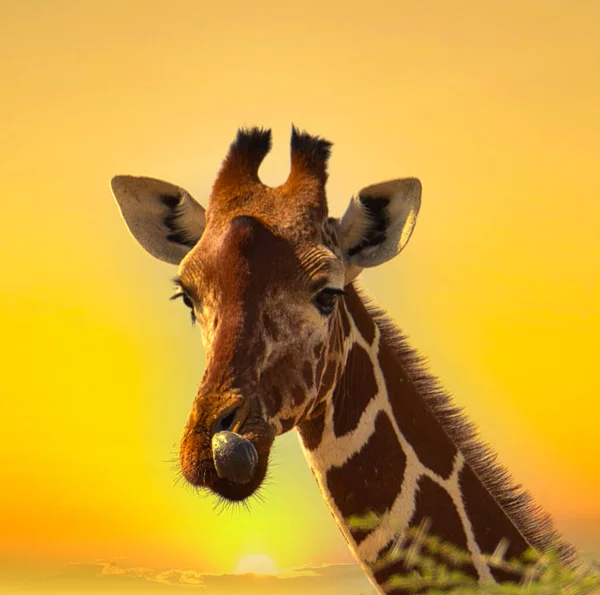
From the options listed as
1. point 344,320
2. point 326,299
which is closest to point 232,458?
point 326,299

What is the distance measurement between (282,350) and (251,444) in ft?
3.30

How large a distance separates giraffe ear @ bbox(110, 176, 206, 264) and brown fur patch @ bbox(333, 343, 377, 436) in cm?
205

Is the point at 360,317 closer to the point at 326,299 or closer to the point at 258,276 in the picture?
the point at 326,299

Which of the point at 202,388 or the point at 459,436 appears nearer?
the point at 202,388

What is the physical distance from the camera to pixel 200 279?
22.2 feet

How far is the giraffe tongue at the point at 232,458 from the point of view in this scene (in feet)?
17.9

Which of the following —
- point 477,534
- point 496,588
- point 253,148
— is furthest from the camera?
point 253,148

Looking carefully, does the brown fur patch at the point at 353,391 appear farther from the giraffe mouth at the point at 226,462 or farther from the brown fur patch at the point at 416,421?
the giraffe mouth at the point at 226,462

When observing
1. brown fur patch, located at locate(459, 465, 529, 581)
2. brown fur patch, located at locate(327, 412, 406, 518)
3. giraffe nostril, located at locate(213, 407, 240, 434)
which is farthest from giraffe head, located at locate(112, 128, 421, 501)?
brown fur patch, located at locate(459, 465, 529, 581)

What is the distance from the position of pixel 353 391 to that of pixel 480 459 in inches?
57.0

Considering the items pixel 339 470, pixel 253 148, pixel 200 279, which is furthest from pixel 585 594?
pixel 253 148

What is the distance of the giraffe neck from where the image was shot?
6.65 metres

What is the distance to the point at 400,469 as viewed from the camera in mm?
6859

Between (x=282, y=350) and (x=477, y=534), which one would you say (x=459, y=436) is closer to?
(x=477, y=534)
